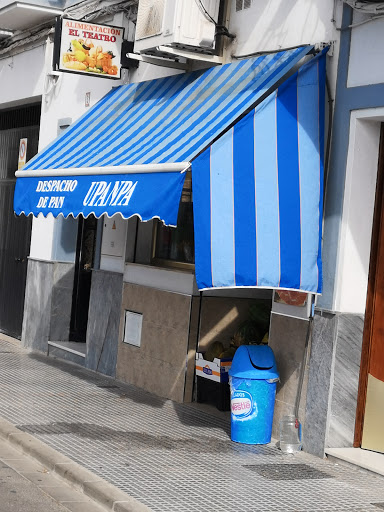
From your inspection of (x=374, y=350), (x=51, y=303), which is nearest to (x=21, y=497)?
(x=374, y=350)

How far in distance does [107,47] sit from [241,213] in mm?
4810

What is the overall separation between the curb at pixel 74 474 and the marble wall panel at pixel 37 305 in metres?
5.11

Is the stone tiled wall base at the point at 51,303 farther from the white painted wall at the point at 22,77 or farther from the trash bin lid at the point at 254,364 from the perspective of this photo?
the trash bin lid at the point at 254,364

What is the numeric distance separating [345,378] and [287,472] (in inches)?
43.0

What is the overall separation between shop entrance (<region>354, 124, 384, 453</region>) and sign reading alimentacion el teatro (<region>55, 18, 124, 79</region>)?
185 inches

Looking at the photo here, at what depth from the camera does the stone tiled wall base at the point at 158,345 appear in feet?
34.6

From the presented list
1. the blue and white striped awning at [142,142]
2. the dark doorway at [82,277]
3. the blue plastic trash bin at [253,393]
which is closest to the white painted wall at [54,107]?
the dark doorway at [82,277]

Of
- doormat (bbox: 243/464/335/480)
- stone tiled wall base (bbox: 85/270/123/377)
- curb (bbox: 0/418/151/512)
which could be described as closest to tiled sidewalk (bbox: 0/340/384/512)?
doormat (bbox: 243/464/335/480)

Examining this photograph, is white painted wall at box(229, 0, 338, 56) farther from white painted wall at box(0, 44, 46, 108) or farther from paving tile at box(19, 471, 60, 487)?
white painted wall at box(0, 44, 46, 108)

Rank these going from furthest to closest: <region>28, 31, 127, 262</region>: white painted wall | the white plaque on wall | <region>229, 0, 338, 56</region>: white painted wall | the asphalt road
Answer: <region>28, 31, 127, 262</region>: white painted wall, the white plaque on wall, <region>229, 0, 338, 56</region>: white painted wall, the asphalt road

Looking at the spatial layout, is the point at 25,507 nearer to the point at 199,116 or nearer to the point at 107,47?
the point at 199,116

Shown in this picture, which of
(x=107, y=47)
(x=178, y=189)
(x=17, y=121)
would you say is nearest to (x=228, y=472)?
(x=178, y=189)

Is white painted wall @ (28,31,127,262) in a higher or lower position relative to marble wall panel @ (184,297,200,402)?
higher

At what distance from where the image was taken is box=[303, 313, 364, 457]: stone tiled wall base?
8.30 metres
